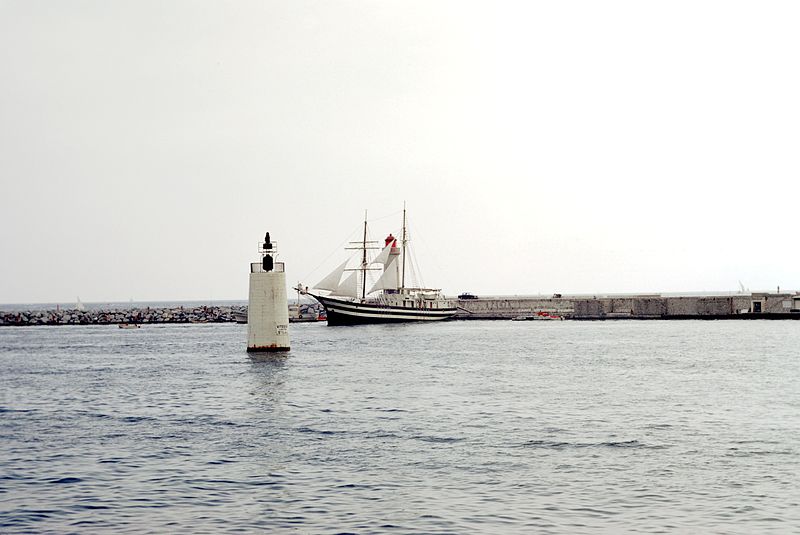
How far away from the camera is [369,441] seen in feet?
83.6

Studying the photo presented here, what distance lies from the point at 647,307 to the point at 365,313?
152ft

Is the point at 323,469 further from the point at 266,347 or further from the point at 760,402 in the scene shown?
the point at 266,347

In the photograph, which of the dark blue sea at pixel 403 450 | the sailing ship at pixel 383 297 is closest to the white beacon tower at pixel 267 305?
the dark blue sea at pixel 403 450

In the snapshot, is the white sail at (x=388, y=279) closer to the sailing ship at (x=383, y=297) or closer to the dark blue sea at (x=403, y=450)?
the sailing ship at (x=383, y=297)

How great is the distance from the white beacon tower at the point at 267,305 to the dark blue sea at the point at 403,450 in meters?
4.67

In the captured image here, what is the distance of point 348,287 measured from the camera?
12825 cm

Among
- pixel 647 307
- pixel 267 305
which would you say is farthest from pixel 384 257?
pixel 267 305

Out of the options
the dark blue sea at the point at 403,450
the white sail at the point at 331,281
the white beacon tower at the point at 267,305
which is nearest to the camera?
the dark blue sea at the point at 403,450

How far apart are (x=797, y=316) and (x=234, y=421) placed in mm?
107392

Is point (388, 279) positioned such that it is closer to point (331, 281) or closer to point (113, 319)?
point (331, 281)

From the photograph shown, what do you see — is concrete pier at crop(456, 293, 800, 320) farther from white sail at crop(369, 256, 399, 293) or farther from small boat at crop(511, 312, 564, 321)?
white sail at crop(369, 256, 399, 293)

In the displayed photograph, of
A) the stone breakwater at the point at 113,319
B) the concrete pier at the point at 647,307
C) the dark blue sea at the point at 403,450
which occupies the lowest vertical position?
the dark blue sea at the point at 403,450

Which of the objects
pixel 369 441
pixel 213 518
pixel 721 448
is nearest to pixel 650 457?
pixel 721 448

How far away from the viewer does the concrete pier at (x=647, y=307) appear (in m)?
129
